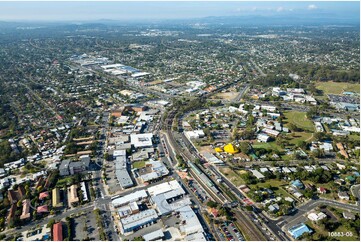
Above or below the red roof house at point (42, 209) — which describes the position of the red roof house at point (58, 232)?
below

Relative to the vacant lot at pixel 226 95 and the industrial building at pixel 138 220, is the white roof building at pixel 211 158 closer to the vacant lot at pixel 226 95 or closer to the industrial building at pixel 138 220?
the industrial building at pixel 138 220

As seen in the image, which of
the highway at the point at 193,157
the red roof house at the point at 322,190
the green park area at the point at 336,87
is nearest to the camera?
the highway at the point at 193,157

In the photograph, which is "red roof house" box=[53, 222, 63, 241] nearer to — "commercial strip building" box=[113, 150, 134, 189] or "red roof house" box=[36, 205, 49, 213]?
"red roof house" box=[36, 205, 49, 213]

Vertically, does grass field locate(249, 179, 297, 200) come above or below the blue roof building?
above

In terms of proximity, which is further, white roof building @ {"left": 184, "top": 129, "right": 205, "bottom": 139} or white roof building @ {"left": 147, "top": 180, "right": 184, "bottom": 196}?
white roof building @ {"left": 184, "top": 129, "right": 205, "bottom": 139}

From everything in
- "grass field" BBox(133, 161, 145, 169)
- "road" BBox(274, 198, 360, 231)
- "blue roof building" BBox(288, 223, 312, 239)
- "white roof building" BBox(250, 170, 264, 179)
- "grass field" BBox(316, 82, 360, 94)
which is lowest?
"road" BBox(274, 198, 360, 231)

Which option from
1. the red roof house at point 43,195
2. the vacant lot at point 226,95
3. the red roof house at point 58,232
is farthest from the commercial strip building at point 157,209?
the vacant lot at point 226,95

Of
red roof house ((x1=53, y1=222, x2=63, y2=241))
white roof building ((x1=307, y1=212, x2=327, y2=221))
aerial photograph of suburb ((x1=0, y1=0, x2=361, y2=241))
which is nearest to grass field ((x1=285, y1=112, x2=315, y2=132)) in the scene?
aerial photograph of suburb ((x1=0, y1=0, x2=361, y2=241))
